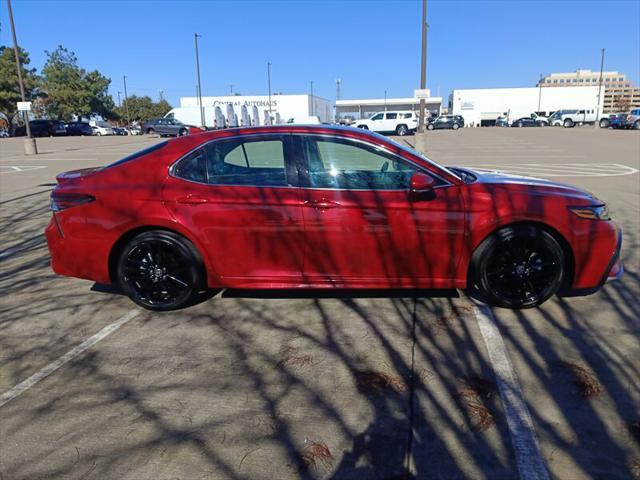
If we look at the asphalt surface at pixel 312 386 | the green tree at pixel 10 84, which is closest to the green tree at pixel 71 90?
the green tree at pixel 10 84

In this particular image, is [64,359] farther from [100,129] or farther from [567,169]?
[100,129]

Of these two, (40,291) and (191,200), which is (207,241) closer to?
(191,200)

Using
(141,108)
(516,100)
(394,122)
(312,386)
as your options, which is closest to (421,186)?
(312,386)

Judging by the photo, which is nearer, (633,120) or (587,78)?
(633,120)

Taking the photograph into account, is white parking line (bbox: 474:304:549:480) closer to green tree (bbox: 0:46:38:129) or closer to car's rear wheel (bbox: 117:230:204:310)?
car's rear wheel (bbox: 117:230:204:310)

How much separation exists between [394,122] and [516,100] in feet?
166

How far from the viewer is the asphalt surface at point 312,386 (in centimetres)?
245

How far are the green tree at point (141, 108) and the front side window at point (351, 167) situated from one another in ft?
314

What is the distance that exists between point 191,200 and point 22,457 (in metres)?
2.14

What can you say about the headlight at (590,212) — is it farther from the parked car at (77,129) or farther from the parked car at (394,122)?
the parked car at (77,129)

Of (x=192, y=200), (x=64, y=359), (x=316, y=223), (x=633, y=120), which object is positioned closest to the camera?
(x=64, y=359)

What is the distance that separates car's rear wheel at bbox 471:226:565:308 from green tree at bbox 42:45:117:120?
247 feet

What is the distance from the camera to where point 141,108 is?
309ft

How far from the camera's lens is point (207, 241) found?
4082mm
